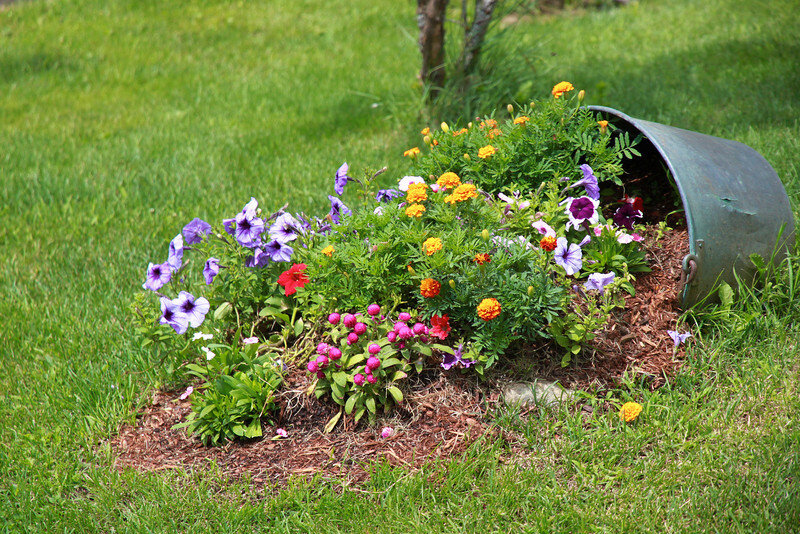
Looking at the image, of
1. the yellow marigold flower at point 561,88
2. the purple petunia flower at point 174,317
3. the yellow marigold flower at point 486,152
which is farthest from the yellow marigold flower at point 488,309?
the purple petunia flower at point 174,317

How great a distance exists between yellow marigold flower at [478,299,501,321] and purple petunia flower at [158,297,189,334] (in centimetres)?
121

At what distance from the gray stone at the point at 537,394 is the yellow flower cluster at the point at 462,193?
757 millimetres

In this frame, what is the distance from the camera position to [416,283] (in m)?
2.59

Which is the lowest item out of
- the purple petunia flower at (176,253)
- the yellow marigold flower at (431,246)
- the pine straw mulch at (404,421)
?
the pine straw mulch at (404,421)

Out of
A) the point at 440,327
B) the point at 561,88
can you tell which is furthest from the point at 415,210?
the point at 561,88

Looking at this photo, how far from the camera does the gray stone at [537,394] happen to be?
2.45m

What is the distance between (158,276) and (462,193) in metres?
1.35

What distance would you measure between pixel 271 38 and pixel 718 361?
23.6 ft

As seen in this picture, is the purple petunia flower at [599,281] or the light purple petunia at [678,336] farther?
the light purple petunia at [678,336]

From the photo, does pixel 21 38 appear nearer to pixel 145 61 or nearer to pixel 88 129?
pixel 145 61

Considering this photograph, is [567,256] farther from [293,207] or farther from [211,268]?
[293,207]

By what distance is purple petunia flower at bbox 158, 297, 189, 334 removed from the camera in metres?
2.57

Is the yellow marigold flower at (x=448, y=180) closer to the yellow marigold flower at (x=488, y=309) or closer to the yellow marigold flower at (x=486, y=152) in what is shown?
the yellow marigold flower at (x=486, y=152)

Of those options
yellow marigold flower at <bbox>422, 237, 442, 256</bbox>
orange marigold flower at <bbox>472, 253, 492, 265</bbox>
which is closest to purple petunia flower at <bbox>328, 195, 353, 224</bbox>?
yellow marigold flower at <bbox>422, 237, 442, 256</bbox>
